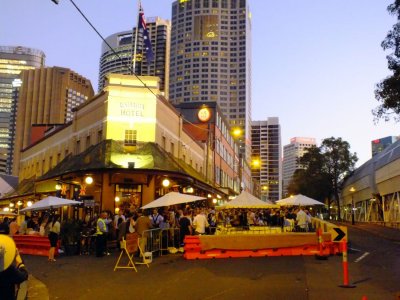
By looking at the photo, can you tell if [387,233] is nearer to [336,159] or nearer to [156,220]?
[156,220]

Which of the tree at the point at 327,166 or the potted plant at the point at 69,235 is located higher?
the tree at the point at 327,166

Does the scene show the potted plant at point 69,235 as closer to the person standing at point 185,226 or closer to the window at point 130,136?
the person standing at point 185,226

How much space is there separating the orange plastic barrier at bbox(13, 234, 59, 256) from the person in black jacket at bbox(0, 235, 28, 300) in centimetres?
1499

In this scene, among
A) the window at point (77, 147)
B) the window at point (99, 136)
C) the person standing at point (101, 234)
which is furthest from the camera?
the window at point (77, 147)

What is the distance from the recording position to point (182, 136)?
37.4 meters

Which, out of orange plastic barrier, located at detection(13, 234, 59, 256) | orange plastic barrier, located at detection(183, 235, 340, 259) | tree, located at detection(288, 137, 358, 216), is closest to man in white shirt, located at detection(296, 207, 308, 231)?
orange plastic barrier, located at detection(183, 235, 340, 259)

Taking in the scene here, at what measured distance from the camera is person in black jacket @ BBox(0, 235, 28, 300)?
213 inches

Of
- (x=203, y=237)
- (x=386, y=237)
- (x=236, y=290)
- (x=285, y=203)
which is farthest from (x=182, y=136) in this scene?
(x=236, y=290)

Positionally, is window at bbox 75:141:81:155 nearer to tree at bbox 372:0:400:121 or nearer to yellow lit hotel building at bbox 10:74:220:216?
yellow lit hotel building at bbox 10:74:220:216

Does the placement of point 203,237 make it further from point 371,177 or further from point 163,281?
point 371,177

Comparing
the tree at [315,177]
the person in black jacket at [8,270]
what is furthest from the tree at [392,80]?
the tree at [315,177]

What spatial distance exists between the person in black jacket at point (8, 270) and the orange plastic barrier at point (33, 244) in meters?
15.0

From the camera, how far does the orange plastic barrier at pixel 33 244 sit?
67.3 ft

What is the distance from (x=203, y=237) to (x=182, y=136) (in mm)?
19966
